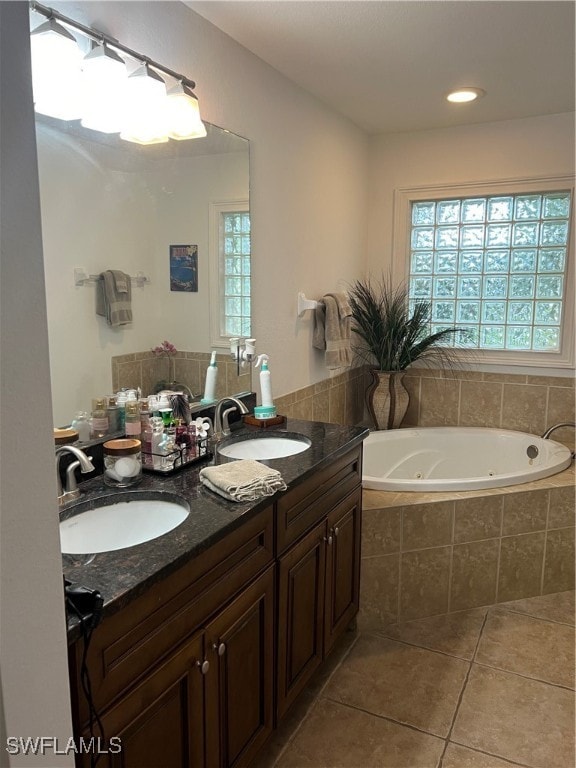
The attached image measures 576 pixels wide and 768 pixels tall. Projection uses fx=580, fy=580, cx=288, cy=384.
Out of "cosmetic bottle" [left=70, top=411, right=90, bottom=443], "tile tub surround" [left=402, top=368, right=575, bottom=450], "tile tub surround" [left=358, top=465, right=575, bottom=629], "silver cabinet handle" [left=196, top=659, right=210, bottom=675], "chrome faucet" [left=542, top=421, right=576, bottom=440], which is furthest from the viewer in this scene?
"tile tub surround" [left=402, top=368, right=575, bottom=450]

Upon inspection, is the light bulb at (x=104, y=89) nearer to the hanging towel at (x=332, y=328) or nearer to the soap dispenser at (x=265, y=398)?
the soap dispenser at (x=265, y=398)

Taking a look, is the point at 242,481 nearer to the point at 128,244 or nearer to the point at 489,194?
the point at 128,244

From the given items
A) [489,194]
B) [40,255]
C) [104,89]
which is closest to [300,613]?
[40,255]

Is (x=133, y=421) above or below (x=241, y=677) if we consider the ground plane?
above

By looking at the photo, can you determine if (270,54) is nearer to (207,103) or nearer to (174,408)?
(207,103)

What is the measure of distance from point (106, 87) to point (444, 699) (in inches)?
94.2

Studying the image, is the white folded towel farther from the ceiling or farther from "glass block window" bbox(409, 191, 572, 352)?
"glass block window" bbox(409, 191, 572, 352)

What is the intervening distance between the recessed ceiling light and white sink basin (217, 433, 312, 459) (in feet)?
6.61

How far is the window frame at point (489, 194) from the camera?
350cm

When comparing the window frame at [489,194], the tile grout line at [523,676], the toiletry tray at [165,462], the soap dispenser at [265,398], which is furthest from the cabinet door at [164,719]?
the window frame at [489,194]

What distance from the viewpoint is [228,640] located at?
1501mm

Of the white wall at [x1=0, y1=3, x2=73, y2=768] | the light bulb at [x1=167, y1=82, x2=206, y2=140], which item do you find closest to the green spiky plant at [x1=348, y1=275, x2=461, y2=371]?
the light bulb at [x1=167, y1=82, x2=206, y2=140]

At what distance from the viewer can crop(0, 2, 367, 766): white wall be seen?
2.46ft

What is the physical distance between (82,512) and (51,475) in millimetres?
764
